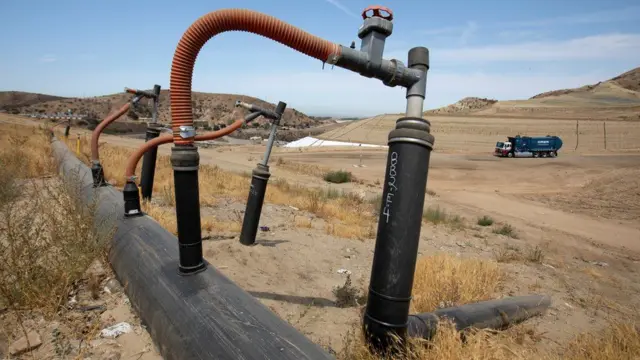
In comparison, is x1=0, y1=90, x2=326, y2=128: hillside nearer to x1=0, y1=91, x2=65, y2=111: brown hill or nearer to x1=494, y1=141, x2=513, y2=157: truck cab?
x1=0, y1=91, x2=65, y2=111: brown hill

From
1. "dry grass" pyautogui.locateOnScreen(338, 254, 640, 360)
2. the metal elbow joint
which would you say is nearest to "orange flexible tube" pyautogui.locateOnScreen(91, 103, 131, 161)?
the metal elbow joint

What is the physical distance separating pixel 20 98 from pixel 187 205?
108 meters

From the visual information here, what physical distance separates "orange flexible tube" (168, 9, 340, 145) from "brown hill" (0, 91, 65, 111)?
9718cm

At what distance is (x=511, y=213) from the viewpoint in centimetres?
1580

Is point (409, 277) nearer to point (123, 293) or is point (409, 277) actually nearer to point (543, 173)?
point (123, 293)

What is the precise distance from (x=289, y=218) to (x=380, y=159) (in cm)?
2769

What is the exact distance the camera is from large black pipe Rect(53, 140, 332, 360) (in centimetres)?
189

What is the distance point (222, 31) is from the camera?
7.22 ft

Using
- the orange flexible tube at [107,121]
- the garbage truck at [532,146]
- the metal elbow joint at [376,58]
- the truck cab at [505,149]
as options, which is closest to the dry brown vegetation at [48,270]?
Result: the orange flexible tube at [107,121]

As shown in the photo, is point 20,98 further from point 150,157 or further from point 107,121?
point 150,157

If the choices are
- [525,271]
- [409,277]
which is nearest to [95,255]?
[409,277]

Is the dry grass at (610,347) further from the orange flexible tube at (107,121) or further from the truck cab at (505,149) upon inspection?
the truck cab at (505,149)

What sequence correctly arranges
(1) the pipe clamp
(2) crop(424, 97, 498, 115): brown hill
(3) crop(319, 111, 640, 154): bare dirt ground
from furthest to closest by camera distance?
(2) crop(424, 97, 498, 115): brown hill < (3) crop(319, 111, 640, 154): bare dirt ground < (1) the pipe clamp

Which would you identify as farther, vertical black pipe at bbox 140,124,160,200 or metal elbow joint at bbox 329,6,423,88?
vertical black pipe at bbox 140,124,160,200
